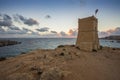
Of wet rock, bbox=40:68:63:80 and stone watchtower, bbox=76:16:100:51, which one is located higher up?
stone watchtower, bbox=76:16:100:51

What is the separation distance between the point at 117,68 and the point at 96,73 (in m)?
3.22

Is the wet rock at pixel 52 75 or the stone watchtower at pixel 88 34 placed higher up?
the stone watchtower at pixel 88 34

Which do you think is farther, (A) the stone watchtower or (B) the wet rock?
(A) the stone watchtower

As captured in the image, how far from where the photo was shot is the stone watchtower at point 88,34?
1945 cm

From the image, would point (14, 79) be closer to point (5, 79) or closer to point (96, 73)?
point (5, 79)

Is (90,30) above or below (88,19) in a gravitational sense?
below

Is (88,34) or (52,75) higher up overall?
(88,34)

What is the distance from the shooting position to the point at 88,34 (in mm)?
19781

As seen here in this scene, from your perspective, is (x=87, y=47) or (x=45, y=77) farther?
(x=87, y=47)

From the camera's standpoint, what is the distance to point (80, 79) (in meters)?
9.56

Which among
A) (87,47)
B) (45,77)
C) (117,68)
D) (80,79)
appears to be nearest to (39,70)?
(45,77)

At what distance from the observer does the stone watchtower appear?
19.5 metres

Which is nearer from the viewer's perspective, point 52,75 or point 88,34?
point 52,75

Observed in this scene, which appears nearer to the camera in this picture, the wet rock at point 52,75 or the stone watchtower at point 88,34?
A: the wet rock at point 52,75
